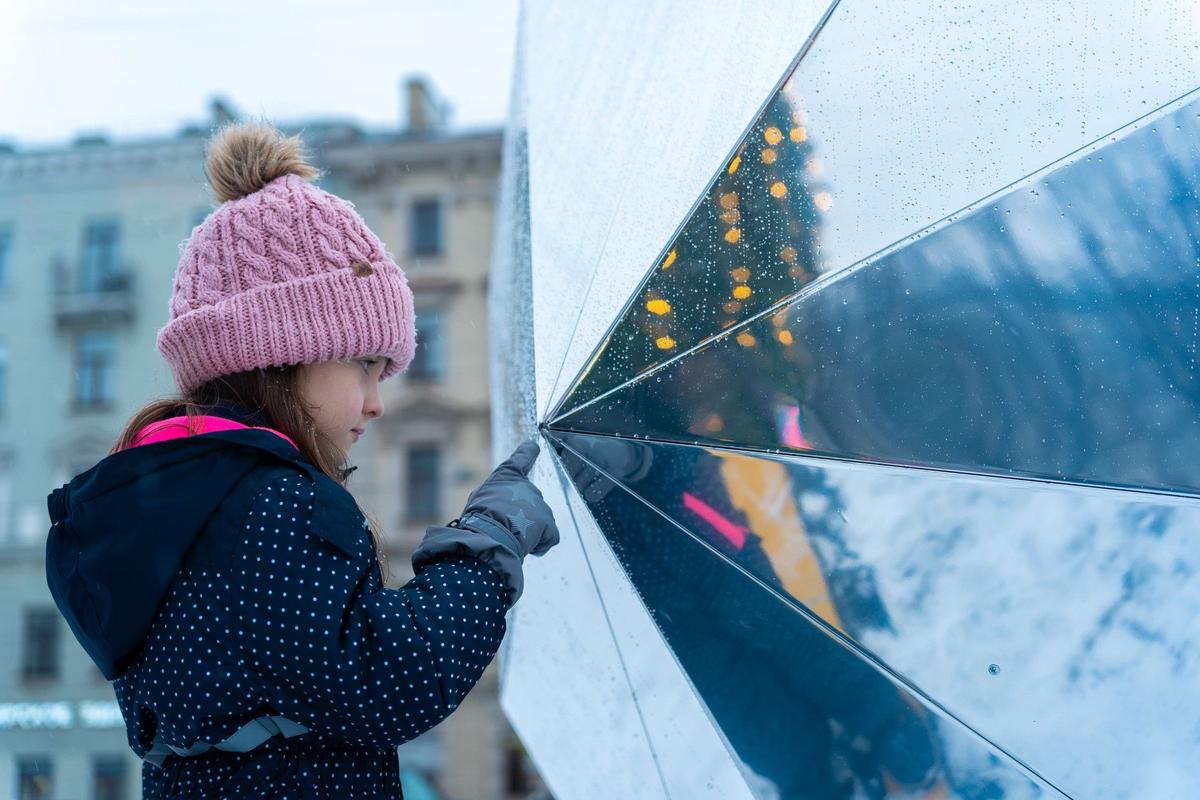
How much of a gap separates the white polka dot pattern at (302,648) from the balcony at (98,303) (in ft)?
53.4

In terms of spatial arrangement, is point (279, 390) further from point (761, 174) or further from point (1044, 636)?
point (1044, 636)

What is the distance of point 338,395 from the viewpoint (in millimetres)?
1294

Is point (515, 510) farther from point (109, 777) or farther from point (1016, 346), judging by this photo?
point (109, 777)

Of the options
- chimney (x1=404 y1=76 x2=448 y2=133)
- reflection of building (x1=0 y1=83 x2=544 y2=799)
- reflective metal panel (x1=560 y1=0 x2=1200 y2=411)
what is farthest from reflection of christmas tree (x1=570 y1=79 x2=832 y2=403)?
chimney (x1=404 y1=76 x2=448 y2=133)

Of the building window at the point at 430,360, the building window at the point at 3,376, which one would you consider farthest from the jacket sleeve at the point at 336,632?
the building window at the point at 3,376

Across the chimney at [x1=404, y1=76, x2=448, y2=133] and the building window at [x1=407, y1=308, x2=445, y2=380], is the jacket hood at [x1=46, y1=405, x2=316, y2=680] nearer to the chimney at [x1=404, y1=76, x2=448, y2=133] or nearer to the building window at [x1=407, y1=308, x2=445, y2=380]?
the building window at [x1=407, y1=308, x2=445, y2=380]

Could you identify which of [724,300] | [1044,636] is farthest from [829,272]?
[1044,636]

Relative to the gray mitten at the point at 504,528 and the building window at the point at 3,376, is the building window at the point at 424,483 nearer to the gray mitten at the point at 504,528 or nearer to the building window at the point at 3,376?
the building window at the point at 3,376

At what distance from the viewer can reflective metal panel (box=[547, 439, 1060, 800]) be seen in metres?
1.14

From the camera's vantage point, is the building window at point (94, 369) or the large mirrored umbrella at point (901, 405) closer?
the large mirrored umbrella at point (901, 405)

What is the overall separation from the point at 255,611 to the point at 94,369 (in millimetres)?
16728

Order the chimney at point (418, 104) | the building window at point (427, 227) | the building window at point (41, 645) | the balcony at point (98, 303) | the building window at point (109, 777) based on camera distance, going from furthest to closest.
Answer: the chimney at point (418, 104)
the building window at point (427, 227)
the balcony at point (98, 303)
the building window at point (41, 645)
the building window at point (109, 777)

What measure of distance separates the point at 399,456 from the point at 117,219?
16.3 ft

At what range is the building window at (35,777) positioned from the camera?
13346 mm
